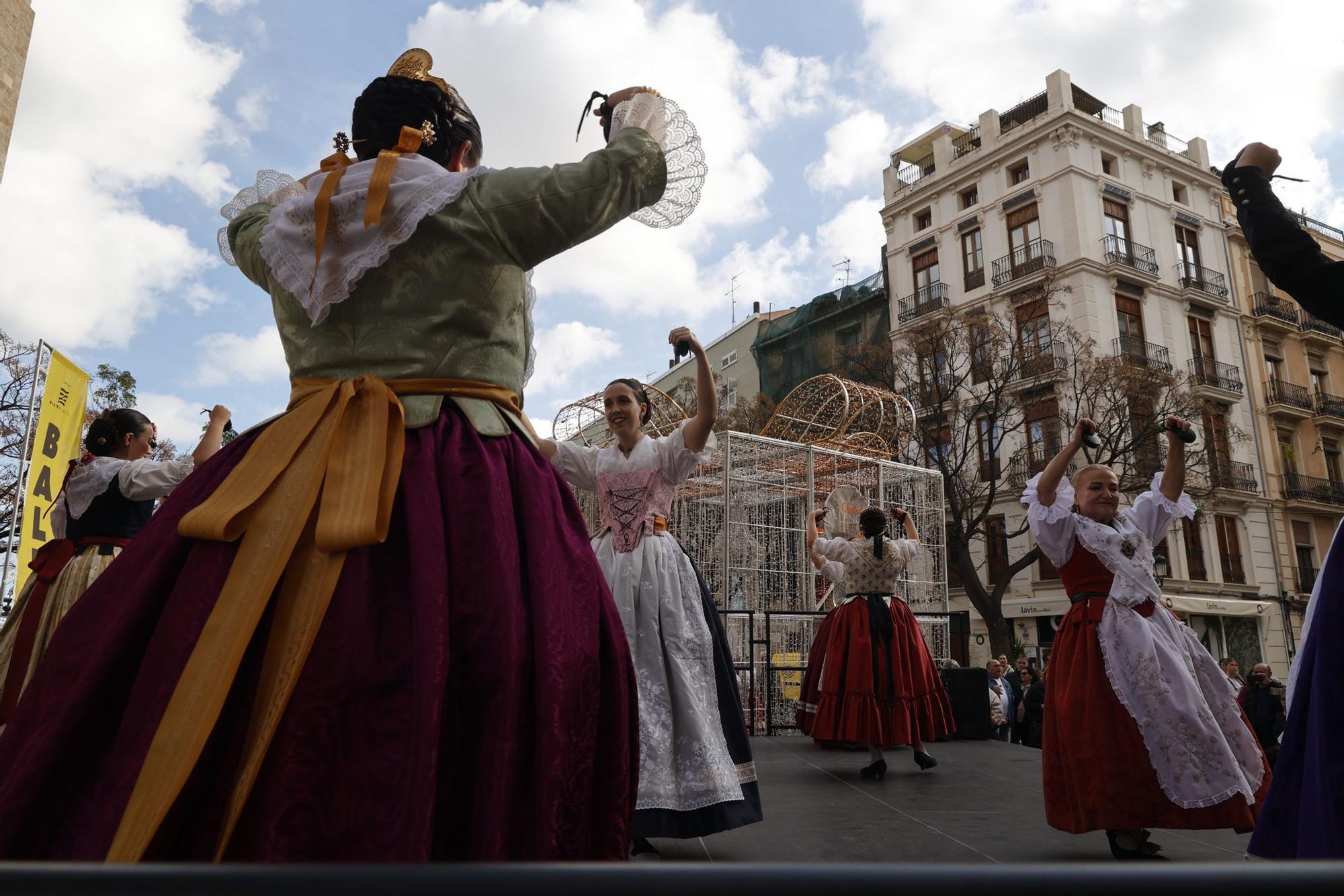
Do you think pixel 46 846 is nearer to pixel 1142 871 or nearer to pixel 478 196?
pixel 478 196

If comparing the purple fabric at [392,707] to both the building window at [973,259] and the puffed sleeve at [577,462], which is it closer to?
the puffed sleeve at [577,462]

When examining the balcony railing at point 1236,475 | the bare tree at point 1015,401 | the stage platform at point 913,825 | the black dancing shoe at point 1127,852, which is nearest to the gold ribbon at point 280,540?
the stage platform at point 913,825

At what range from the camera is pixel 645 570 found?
3.45 m

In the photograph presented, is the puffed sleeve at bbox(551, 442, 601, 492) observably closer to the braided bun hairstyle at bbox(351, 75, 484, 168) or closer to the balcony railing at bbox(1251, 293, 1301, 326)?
the braided bun hairstyle at bbox(351, 75, 484, 168)

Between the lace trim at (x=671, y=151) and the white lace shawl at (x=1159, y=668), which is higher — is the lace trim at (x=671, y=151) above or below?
above

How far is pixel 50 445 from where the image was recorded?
30.1 feet

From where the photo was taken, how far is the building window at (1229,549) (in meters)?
22.5

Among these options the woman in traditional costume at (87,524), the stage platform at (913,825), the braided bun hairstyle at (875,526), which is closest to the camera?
the stage platform at (913,825)

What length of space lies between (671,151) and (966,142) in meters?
26.8

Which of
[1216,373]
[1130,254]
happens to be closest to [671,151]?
[1130,254]

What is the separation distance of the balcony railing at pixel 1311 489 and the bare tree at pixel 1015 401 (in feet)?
20.5

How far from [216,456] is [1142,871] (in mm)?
1350

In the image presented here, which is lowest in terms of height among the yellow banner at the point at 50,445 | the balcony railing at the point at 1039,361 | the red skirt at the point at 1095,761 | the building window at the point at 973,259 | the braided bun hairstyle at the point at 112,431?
the red skirt at the point at 1095,761

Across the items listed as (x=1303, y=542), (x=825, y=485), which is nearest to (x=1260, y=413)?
(x=1303, y=542)
